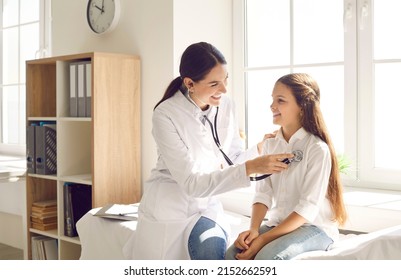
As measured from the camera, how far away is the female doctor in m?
1.96

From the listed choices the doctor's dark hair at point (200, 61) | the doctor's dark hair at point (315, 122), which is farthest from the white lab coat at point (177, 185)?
the doctor's dark hair at point (315, 122)

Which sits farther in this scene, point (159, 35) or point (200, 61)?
point (159, 35)

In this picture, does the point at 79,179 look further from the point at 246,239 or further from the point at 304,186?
the point at 304,186

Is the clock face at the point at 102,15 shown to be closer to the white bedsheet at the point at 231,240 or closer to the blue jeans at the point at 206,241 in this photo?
the white bedsheet at the point at 231,240

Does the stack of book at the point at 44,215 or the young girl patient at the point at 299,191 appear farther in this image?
the stack of book at the point at 44,215

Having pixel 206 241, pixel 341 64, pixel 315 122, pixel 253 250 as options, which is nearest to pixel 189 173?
pixel 206 241

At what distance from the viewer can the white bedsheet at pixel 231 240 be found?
1.76m

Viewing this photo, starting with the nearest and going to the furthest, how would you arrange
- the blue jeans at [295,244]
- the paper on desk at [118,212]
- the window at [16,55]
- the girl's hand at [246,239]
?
the blue jeans at [295,244] → the girl's hand at [246,239] → the paper on desk at [118,212] → the window at [16,55]

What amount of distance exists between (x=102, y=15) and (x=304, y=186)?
1902 millimetres

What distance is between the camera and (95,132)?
283 centimetres

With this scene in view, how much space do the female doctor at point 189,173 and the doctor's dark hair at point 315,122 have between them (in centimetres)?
29

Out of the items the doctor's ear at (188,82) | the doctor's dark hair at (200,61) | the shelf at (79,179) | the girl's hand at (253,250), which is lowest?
the girl's hand at (253,250)

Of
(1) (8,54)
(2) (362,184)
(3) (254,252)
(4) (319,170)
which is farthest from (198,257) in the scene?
(1) (8,54)

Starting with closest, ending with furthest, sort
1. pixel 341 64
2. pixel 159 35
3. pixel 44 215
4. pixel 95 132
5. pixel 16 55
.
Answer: pixel 341 64
pixel 95 132
pixel 159 35
pixel 44 215
pixel 16 55
